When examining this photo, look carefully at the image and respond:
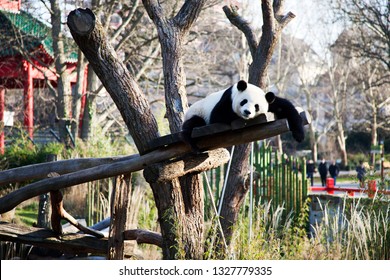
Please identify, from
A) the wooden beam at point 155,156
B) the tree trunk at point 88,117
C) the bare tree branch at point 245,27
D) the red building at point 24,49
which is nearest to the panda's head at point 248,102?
the wooden beam at point 155,156

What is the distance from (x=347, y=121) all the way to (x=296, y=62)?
7177mm

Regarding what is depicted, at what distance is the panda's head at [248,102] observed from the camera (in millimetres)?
4867

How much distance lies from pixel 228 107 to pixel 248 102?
30 centimetres

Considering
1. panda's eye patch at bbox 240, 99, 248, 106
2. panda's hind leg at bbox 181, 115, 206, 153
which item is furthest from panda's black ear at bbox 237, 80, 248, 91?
panda's hind leg at bbox 181, 115, 206, 153

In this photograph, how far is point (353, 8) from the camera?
20.5 meters

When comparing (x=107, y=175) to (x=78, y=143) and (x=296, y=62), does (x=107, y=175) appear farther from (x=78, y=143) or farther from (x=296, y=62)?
(x=296, y=62)

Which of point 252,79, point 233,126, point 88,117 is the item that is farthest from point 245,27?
point 88,117

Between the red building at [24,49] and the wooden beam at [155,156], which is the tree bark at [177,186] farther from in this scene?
the red building at [24,49]

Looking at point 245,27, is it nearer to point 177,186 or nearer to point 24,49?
point 177,186

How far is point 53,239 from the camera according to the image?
6.77m

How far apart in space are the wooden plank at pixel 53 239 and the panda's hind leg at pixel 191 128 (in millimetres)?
1968

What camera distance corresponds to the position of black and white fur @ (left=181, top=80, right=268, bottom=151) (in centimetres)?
493
